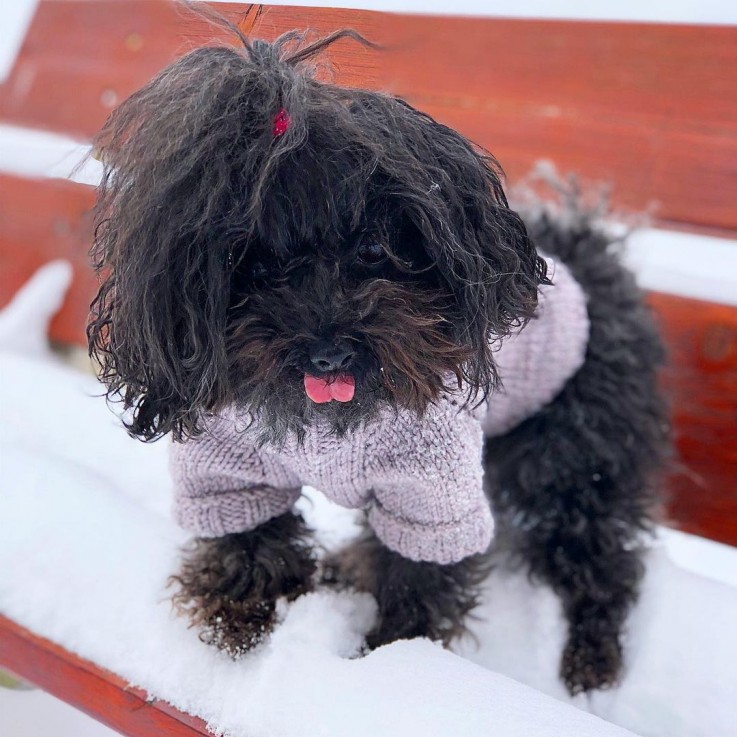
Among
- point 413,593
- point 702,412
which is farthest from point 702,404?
point 413,593

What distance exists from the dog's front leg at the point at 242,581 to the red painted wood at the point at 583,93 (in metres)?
0.82

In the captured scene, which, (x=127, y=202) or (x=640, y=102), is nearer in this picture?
(x=127, y=202)

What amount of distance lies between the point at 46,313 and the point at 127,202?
1.12 meters

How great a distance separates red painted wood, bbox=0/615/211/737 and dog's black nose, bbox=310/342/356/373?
434 millimetres

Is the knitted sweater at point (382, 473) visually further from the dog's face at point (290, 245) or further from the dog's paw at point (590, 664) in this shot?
the dog's paw at point (590, 664)

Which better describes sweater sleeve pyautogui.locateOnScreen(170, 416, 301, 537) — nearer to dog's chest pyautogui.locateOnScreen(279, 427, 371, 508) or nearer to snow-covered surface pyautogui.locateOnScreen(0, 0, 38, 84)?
dog's chest pyautogui.locateOnScreen(279, 427, 371, 508)

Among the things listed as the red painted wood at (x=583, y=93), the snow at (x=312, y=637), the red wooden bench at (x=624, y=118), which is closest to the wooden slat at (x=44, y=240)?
the red wooden bench at (x=624, y=118)

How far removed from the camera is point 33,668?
949 mm

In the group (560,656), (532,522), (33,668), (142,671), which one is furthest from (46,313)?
(560,656)

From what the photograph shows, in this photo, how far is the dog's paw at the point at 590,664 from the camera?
1047 millimetres

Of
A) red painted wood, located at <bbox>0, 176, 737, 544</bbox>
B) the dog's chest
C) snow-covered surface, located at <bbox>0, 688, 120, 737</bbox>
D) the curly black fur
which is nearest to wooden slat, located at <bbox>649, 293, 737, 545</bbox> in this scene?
red painted wood, located at <bbox>0, 176, 737, 544</bbox>

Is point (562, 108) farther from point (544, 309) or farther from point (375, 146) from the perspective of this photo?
point (375, 146)

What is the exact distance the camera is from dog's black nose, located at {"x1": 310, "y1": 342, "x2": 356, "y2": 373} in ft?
2.07

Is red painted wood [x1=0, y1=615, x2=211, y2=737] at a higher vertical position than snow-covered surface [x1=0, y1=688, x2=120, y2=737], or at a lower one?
higher
